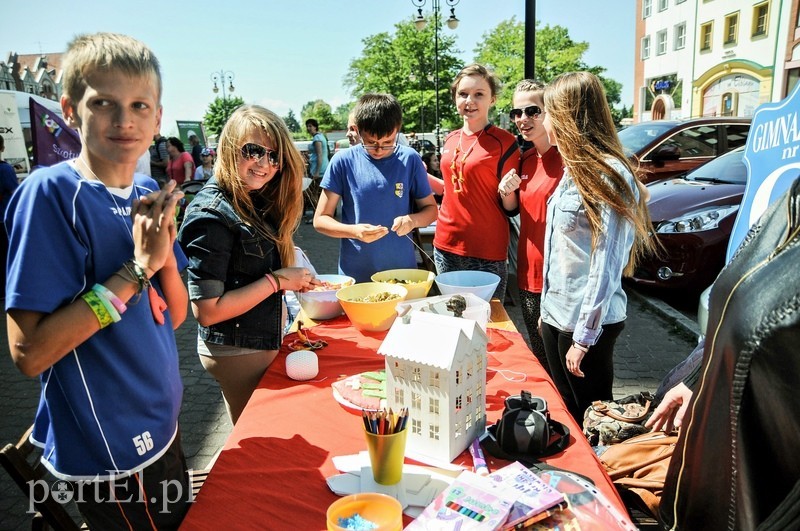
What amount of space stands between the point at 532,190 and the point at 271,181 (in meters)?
1.45

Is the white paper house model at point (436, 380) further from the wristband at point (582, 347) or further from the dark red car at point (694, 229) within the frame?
the dark red car at point (694, 229)

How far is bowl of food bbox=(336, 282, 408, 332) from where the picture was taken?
2180 mm

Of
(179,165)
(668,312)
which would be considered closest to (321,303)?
(668,312)

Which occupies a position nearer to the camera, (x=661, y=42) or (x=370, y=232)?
(x=370, y=232)

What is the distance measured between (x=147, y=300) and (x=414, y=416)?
2.61 feet

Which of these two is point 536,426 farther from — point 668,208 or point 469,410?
point 668,208

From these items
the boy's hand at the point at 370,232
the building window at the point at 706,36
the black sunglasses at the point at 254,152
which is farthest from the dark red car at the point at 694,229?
the building window at the point at 706,36

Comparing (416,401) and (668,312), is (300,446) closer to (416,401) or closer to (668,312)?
(416,401)

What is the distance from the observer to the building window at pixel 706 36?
29.7 m

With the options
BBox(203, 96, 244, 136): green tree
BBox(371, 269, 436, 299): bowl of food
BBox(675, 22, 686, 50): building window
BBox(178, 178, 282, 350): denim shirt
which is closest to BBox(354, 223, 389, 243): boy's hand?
BBox(371, 269, 436, 299): bowl of food

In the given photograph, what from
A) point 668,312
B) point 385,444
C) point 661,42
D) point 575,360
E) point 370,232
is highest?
point 661,42

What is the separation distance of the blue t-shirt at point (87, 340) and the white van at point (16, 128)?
9666 millimetres

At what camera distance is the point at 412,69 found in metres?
32.5

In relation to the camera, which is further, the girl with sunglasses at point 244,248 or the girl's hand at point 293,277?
the girl's hand at point 293,277
